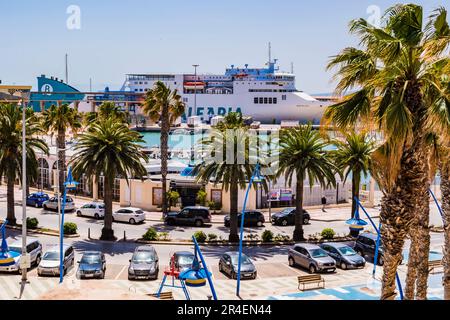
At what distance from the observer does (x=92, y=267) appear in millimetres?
23766

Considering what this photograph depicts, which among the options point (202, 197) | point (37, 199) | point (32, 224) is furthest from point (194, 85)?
point (32, 224)

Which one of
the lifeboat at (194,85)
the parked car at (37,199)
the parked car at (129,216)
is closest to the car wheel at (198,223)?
the parked car at (129,216)

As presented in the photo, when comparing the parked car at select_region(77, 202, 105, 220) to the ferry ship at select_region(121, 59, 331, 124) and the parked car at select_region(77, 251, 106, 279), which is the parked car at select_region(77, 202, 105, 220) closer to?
the parked car at select_region(77, 251, 106, 279)

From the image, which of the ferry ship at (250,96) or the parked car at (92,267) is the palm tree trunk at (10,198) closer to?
the parked car at (92,267)

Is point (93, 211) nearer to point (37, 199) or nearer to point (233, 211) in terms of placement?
point (37, 199)

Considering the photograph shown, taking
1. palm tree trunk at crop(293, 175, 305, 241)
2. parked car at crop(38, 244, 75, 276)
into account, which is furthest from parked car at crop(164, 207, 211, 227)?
parked car at crop(38, 244, 75, 276)

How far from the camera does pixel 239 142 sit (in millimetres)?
30891

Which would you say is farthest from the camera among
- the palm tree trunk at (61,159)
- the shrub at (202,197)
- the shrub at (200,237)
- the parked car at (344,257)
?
the palm tree trunk at (61,159)

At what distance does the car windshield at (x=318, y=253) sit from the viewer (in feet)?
85.5

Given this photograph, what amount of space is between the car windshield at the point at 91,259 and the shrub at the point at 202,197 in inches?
655

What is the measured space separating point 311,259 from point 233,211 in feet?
23.4

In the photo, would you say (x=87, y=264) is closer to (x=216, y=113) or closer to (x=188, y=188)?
(x=188, y=188)

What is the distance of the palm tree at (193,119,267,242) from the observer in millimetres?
30922

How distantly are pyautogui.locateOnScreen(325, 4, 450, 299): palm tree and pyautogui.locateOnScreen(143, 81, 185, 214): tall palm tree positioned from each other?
3003 cm
